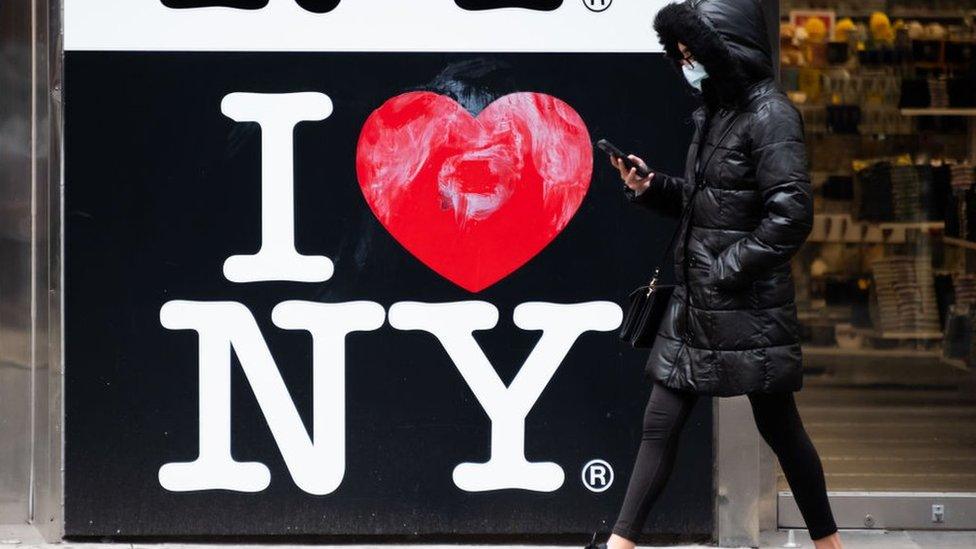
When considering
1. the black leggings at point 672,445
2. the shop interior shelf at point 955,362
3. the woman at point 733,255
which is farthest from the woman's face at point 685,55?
the shop interior shelf at point 955,362

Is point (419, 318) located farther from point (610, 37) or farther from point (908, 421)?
point (908, 421)

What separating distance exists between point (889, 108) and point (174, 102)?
311 centimetres

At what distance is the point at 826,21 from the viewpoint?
633 centimetres

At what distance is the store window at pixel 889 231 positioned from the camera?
6383mm

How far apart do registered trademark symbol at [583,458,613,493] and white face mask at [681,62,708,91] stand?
4.82 ft

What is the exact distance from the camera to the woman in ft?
13.8

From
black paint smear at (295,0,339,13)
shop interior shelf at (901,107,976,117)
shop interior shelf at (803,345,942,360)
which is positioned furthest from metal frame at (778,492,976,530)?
black paint smear at (295,0,339,13)

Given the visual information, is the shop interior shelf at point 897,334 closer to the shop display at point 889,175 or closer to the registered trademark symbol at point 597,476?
the shop display at point 889,175

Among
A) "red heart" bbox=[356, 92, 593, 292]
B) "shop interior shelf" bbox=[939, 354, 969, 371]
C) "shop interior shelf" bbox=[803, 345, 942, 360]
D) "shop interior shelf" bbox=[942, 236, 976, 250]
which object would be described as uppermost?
"red heart" bbox=[356, 92, 593, 292]

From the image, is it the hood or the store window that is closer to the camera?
the hood

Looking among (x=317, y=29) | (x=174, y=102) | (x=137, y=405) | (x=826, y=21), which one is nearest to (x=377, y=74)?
(x=317, y=29)

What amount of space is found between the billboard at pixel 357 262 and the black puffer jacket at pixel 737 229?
83 centimetres

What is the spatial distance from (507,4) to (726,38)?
1.08 meters

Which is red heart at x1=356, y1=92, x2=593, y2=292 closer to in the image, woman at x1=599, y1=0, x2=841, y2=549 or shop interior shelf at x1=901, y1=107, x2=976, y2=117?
woman at x1=599, y1=0, x2=841, y2=549
